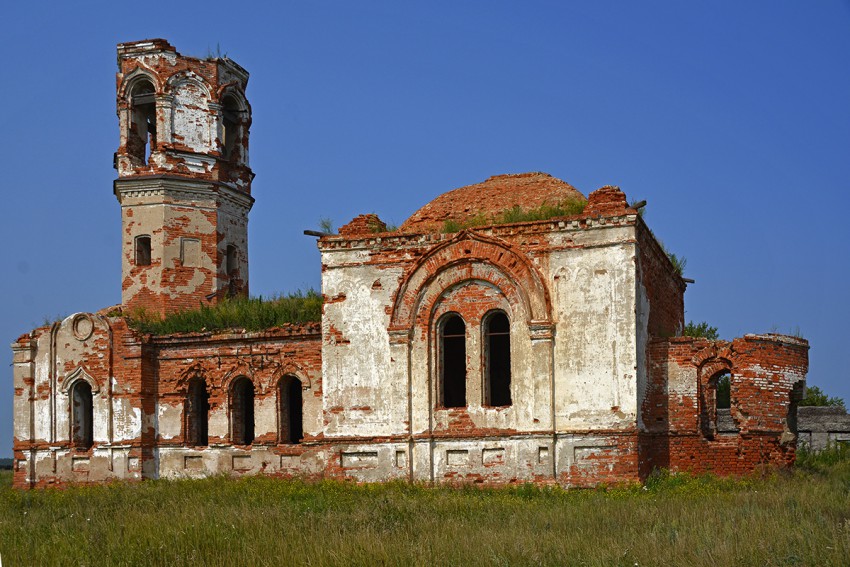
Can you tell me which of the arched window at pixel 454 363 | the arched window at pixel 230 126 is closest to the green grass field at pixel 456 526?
the arched window at pixel 454 363

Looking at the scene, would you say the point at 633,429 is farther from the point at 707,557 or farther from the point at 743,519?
the point at 707,557

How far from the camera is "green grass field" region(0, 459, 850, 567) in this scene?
10.7 metres

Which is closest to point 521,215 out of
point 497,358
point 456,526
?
point 497,358

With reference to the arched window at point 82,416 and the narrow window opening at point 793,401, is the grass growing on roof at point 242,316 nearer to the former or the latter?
the arched window at point 82,416

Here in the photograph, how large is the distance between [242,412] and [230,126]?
7.88m

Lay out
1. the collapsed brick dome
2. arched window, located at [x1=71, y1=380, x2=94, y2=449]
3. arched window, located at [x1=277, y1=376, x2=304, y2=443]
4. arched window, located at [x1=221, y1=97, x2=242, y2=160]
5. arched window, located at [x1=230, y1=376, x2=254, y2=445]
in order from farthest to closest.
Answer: arched window, located at [x1=221, y1=97, x2=242, y2=160]
arched window, located at [x1=71, y1=380, x2=94, y2=449]
arched window, located at [x1=230, y1=376, x2=254, y2=445]
arched window, located at [x1=277, y1=376, x2=304, y2=443]
the collapsed brick dome

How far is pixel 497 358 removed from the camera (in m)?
21.1

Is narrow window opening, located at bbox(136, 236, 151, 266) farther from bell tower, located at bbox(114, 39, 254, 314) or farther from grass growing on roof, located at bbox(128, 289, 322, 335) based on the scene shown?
grass growing on roof, located at bbox(128, 289, 322, 335)

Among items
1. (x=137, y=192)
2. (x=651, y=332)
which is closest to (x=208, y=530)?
(x=651, y=332)

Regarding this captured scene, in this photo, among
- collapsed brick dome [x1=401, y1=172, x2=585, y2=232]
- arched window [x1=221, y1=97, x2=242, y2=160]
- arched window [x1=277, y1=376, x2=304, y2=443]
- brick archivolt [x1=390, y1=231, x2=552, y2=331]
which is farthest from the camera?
arched window [x1=221, y1=97, x2=242, y2=160]

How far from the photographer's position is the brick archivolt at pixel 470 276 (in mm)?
18328

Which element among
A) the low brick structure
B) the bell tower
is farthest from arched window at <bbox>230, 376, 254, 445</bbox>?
the low brick structure

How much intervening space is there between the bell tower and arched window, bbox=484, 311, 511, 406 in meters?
7.09

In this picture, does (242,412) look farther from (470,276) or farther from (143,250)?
(470,276)
